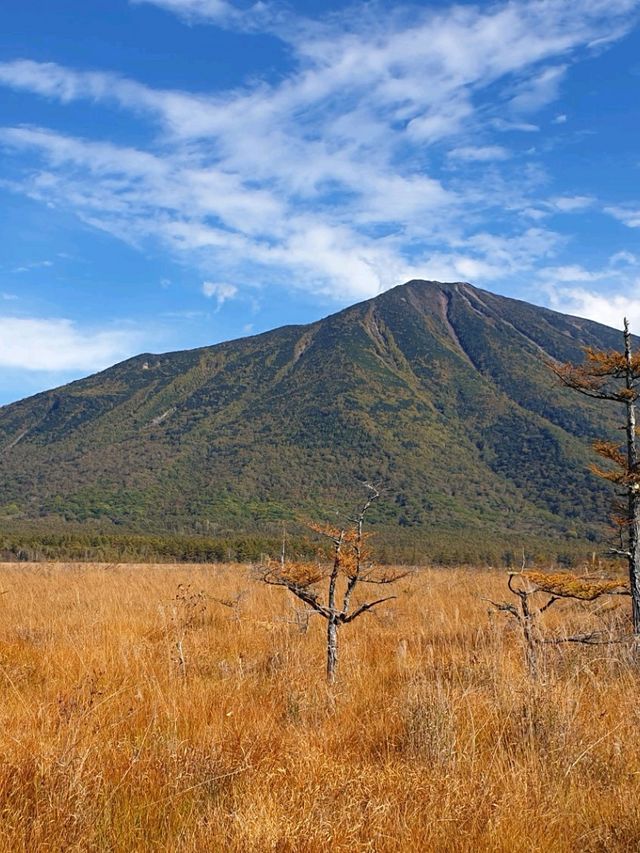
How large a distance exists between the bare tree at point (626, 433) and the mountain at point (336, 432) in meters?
52.9

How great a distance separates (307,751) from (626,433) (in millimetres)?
5205

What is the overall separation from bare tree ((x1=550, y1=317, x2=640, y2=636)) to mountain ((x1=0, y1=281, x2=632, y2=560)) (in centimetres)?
5285

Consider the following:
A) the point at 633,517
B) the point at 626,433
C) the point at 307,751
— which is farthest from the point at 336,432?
the point at 307,751

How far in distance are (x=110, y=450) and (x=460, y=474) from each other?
65.3 m

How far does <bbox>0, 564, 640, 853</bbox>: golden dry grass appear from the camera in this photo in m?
2.50

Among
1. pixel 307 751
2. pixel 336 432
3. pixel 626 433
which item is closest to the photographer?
pixel 307 751

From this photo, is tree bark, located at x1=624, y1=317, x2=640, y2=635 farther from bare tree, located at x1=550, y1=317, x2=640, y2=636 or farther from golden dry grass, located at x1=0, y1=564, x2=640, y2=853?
golden dry grass, located at x1=0, y1=564, x2=640, y2=853

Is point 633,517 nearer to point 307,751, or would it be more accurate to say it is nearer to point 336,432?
point 307,751

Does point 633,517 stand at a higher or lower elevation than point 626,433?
lower

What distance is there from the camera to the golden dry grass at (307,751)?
8.21 ft

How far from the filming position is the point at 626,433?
272 inches

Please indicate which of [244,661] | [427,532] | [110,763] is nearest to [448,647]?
[244,661]

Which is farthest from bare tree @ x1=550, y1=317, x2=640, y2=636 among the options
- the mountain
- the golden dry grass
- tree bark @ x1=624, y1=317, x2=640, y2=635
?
the mountain

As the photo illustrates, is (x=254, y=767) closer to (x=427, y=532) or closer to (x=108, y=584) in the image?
(x=108, y=584)
